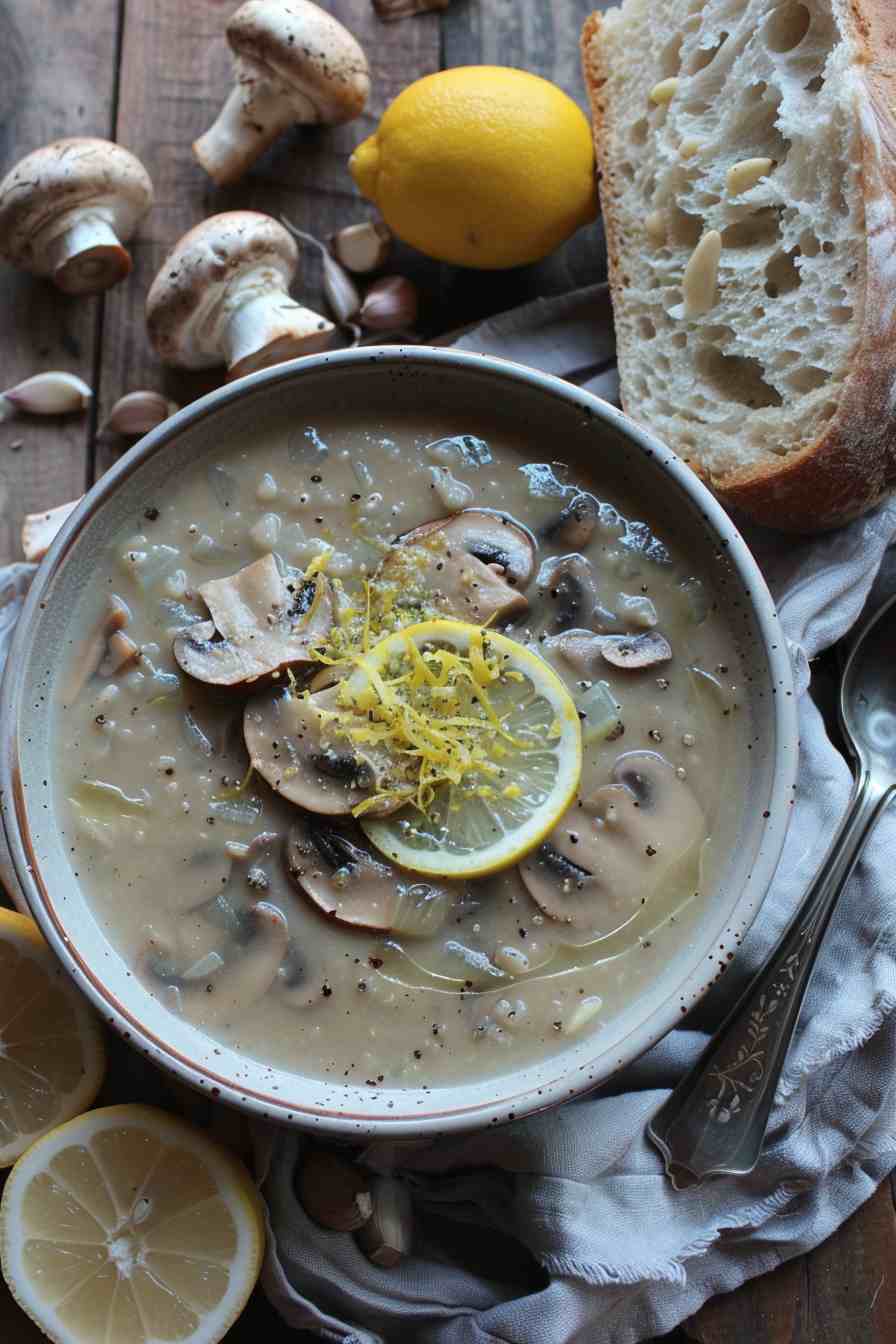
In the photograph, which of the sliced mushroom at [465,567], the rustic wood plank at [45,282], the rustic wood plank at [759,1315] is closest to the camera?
the sliced mushroom at [465,567]

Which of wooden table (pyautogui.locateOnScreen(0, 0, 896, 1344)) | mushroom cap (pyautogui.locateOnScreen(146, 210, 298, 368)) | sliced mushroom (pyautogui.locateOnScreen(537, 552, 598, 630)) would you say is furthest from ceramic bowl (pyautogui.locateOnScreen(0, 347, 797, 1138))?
wooden table (pyautogui.locateOnScreen(0, 0, 896, 1344))

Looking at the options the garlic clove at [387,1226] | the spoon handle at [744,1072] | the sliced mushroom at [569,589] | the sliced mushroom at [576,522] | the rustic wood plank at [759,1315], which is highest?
the sliced mushroom at [576,522]

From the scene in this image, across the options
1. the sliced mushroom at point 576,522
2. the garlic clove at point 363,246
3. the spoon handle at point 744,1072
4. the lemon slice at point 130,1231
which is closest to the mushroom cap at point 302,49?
the garlic clove at point 363,246

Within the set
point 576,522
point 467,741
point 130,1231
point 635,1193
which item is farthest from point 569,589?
point 130,1231

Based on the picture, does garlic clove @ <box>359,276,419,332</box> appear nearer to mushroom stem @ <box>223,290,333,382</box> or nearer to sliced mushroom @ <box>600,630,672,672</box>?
mushroom stem @ <box>223,290,333,382</box>

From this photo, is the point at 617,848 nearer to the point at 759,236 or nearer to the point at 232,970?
the point at 232,970

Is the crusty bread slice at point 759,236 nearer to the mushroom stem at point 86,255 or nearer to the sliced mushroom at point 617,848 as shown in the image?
the sliced mushroom at point 617,848

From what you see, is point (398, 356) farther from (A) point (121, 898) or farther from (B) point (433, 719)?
(A) point (121, 898)
